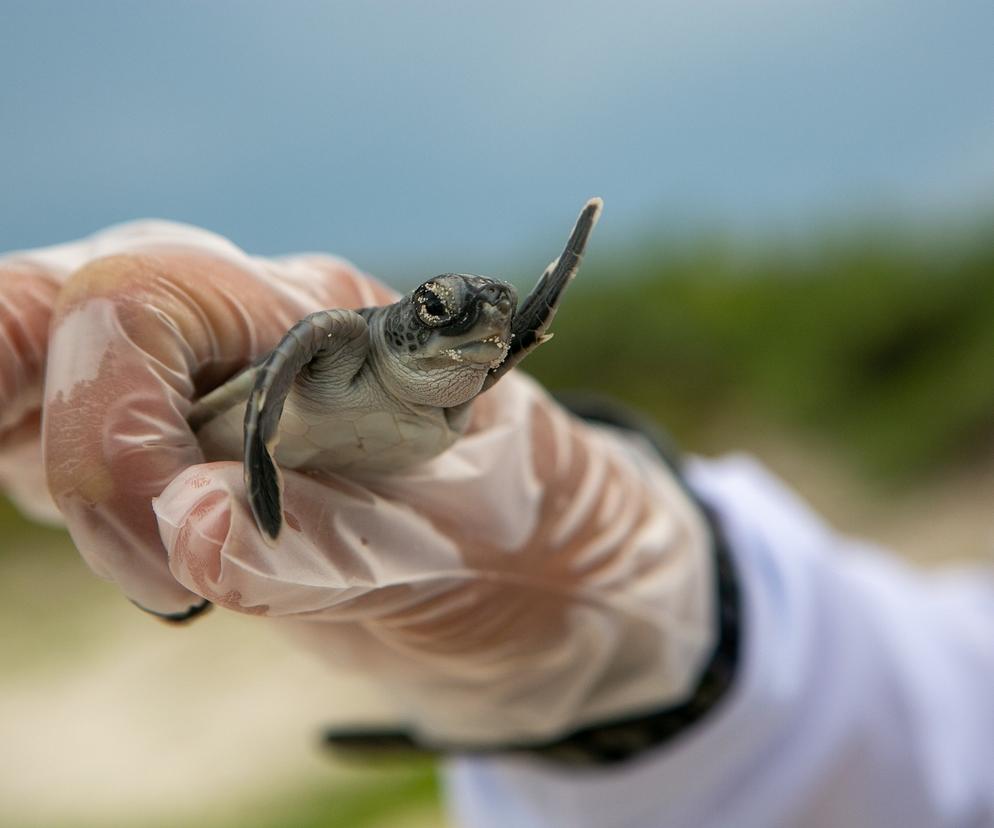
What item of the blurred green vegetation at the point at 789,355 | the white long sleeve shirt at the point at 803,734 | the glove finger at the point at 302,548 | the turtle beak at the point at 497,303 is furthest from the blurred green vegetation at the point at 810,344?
the turtle beak at the point at 497,303

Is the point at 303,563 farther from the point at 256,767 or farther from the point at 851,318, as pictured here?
the point at 851,318

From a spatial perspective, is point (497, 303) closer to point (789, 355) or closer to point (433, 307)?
point (433, 307)

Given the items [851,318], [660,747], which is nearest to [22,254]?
[660,747]

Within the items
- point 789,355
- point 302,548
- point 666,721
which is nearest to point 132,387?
point 302,548

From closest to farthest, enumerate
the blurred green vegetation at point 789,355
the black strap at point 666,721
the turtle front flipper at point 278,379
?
the turtle front flipper at point 278,379 → the black strap at point 666,721 → the blurred green vegetation at point 789,355

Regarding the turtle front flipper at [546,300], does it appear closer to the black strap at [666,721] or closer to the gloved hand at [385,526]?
the gloved hand at [385,526]

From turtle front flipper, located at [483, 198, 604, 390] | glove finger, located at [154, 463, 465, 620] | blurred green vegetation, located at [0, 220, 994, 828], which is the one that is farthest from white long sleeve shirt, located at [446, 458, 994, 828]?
blurred green vegetation, located at [0, 220, 994, 828]
